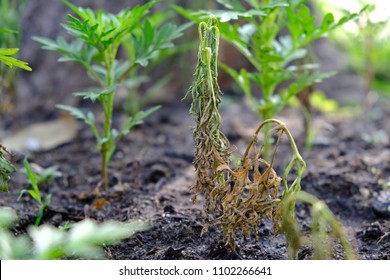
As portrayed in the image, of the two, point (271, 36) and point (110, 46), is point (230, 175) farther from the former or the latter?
point (271, 36)

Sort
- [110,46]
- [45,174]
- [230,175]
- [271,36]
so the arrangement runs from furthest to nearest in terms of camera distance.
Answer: [45,174] → [271,36] → [110,46] → [230,175]

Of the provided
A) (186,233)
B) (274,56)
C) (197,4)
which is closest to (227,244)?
(186,233)

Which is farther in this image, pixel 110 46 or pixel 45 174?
pixel 45 174

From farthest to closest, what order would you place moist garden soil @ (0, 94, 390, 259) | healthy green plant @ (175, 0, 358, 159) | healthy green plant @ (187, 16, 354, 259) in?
healthy green plant @ (175, 0, 358, 159) → moist garden soil @ (0, 94, 390, 259) → healthy green plant @ (187, 16, 354, 259)

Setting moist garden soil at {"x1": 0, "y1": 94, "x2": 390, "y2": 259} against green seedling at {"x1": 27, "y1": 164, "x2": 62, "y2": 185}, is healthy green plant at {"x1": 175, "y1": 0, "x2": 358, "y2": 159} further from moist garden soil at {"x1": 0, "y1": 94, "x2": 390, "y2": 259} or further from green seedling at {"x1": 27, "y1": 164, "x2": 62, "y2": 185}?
green seedling at {"x1": 27, "y1": 164, "x2": 62, "y2": 185}

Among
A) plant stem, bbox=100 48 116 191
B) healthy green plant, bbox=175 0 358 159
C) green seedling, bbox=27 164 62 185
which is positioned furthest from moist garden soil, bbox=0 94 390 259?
healthy green plant, bbox=175 0 358 159

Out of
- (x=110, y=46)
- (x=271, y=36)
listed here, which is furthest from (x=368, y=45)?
(x=110, y=46)

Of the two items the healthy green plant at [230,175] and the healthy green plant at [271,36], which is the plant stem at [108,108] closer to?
the healthy green plant at [271,36]
